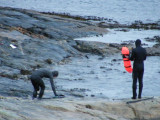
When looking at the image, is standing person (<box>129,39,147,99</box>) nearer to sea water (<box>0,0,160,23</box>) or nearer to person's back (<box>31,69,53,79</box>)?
person's back (<box>31,69,53,79</box>)

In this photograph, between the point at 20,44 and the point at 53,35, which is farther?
the point at 53,35

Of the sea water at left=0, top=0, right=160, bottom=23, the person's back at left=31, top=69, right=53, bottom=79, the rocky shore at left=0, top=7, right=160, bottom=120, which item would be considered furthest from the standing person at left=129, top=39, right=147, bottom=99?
the sea water at left=0, top=0, right=160, bottom=23

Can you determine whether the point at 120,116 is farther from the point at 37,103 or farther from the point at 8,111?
the point at 8,111

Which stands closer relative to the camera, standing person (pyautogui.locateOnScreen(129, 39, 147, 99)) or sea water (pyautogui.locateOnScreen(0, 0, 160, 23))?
standing person (pyautogui.locateOnScreen(129, 39, 147, 99))

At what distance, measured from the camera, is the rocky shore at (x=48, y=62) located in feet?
46.9

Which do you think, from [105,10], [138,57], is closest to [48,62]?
[138,57]

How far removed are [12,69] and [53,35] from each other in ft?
39.0

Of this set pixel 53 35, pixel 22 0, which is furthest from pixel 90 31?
pixel 22 0

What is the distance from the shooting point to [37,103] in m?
14.8

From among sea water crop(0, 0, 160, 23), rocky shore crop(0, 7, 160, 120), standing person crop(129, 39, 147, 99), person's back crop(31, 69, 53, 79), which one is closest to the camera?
rocky shore crop(0, 7, 160, 120)

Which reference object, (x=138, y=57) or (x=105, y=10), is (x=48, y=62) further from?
(x=105, y=10)

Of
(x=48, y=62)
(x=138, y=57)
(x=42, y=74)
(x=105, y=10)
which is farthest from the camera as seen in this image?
(x=105, y=10)

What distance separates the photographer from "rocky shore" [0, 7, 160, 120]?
14.3m

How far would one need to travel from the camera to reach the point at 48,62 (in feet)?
93.6
